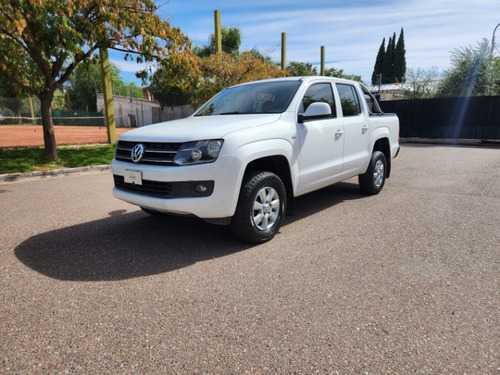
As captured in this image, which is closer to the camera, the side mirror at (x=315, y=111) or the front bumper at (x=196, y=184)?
the front bumper at (x=196, y=184)

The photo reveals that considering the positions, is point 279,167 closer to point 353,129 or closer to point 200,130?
point 200,130

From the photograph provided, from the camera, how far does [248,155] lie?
365 cm

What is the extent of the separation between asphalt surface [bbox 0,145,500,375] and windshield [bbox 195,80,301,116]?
5.03 ft

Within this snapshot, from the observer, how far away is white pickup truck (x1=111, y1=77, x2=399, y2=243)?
3520mm

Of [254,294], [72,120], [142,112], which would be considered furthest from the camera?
[142,112]

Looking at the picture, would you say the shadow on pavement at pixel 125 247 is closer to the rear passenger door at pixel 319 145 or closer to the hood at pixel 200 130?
the rear passenger door at pixel 319 145

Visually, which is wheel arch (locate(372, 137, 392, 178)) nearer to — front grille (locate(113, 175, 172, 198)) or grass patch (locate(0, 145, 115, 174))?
front grille (locate(113, 175, 172, 198))

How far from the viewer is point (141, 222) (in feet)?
16.1

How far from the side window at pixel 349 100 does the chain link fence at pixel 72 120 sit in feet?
36.1

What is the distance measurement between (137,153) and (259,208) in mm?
1411

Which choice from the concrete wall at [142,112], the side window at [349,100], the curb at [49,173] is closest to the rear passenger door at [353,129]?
the side window at [349,100]

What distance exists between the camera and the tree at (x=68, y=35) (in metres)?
7.92

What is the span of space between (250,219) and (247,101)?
6.03ft

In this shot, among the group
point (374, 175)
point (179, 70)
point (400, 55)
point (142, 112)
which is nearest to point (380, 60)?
point (400, 55)
